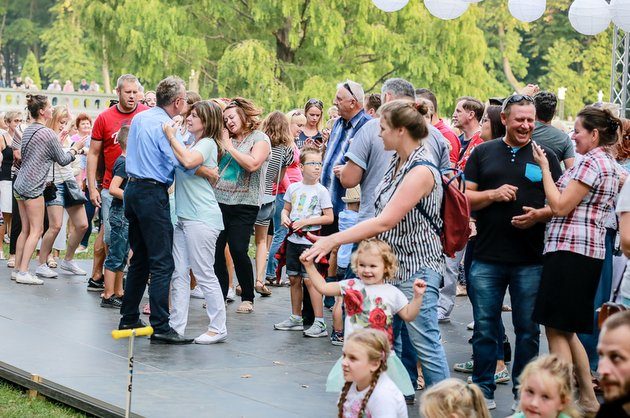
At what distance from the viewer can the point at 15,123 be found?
50.2ft

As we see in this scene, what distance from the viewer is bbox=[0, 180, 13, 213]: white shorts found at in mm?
15523

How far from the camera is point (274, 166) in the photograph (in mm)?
12344

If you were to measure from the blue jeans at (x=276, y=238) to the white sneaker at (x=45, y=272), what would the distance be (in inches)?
95.5

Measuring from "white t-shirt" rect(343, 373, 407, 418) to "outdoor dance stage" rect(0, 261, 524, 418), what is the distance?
1322 mm

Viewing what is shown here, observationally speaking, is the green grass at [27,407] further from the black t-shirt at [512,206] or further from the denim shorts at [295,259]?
the denim shorts at [295,259]

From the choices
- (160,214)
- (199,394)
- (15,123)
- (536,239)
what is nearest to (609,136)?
(536,239)

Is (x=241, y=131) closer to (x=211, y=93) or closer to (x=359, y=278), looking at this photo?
(x=359, y=278)

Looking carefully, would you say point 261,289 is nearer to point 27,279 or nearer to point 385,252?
point 27,279

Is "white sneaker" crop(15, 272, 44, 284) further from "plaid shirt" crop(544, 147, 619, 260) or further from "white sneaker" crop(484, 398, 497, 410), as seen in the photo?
"plaid shirt" crop(544, 147, 619, 260)

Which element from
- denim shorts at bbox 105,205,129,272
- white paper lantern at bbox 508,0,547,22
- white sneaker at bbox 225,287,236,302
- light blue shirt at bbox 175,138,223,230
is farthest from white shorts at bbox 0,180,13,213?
white paper lantern at bbox 508,0,547,22

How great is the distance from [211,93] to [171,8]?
119 inches

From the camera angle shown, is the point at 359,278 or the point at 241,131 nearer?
the point at 359,278

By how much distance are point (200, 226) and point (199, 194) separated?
0.26 metres

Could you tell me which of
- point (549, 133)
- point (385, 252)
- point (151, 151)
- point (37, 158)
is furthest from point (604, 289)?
point (37, 158)
